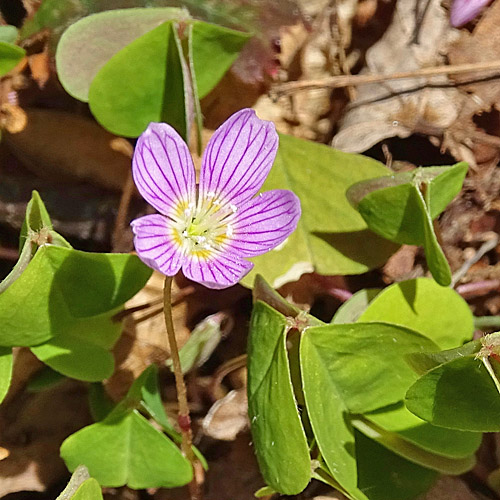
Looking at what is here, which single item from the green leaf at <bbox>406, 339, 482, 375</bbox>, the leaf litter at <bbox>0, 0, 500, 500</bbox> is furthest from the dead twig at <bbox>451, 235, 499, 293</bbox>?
the green leaf at <bbox>406, 339, 482, 375</bbox>

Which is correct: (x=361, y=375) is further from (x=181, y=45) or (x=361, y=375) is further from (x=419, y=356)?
(x=181, y=45)

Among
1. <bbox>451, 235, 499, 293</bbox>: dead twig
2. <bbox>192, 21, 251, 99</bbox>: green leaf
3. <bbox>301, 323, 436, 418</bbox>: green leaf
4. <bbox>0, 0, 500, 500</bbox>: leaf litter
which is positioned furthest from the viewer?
<bbox>451, 235, 499, 293</bbox>: dead twig

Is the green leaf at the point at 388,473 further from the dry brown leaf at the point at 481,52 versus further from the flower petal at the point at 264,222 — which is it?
the dry brown leaf at the point at 481,52

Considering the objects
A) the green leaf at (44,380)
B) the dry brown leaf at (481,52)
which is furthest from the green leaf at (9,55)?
the dry brown leaf at (481,52)

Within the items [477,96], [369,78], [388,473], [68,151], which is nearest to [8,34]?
[68,151]

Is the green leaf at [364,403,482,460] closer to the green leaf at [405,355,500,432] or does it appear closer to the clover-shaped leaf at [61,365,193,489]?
the green leaf at [405,355,500,432]
